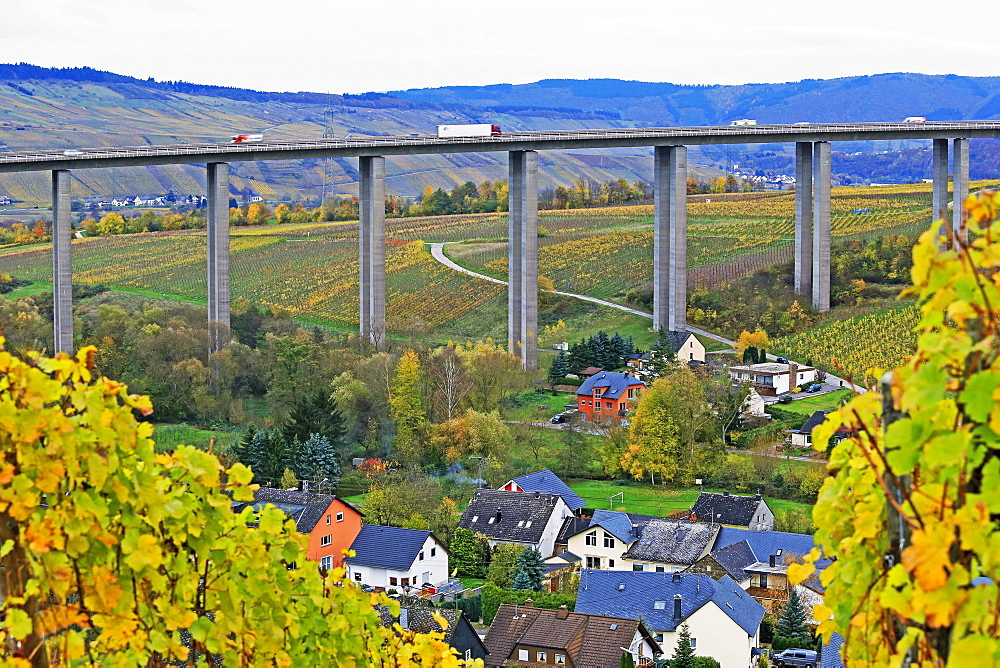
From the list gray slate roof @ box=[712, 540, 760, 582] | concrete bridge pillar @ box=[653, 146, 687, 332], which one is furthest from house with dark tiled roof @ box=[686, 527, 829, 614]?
concrete bridge pillar @ box=[653, 146, 687, 332]

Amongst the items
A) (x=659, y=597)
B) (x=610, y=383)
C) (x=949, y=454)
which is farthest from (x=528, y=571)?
(x=949, y=454)

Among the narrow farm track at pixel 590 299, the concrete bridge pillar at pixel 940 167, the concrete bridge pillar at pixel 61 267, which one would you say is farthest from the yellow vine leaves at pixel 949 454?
the concrete bridge pillar at pixel 940 167

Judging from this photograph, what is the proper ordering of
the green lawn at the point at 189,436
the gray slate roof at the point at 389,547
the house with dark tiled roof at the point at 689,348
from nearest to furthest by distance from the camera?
the gray slate roof at the point at 389,547 → the green lawn at the point at 189,436 → the house with dark tiled roof at the point at 689,348

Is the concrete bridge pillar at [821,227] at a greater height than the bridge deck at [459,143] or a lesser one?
lesser

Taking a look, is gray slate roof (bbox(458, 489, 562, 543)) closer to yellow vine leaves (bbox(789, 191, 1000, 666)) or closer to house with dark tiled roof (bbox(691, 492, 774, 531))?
house with dark tiled roof (bbox(691, 492, 774, 531))

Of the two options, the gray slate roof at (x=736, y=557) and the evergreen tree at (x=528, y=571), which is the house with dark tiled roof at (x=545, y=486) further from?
the gray slate roof at (x=736, y=557)

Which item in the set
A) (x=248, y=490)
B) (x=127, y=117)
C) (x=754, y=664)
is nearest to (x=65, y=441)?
(x=248, y=490)
